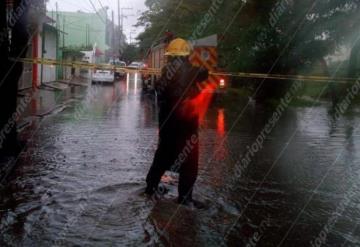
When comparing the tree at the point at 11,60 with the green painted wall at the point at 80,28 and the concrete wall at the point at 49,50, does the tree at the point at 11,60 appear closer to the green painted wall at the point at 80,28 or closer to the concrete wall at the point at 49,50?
the concrete wall at the point at 49,50

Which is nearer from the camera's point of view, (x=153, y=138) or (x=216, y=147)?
(x=216, y=147)

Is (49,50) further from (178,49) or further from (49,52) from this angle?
(178,49)

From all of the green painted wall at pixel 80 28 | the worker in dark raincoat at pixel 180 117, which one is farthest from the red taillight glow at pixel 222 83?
the green painted wall at pixel 80 28

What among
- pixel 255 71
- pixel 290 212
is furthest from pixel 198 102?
pixel 255 71

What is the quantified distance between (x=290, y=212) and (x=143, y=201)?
1763 millimetres

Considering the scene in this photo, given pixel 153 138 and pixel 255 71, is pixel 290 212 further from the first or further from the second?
pixel 255 71

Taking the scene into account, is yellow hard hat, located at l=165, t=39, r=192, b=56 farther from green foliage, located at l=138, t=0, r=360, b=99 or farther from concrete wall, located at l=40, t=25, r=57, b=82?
concrete wall, located at l=40, t=25, r=57, b=82

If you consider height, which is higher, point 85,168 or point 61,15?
point 61,15

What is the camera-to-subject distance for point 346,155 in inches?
388

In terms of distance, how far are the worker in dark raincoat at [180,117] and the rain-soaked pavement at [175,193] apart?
43 cm

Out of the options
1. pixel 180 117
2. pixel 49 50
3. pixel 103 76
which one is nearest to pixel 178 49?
pixel 180 117

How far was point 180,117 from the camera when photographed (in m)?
6.21

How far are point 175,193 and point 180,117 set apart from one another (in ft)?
3.61

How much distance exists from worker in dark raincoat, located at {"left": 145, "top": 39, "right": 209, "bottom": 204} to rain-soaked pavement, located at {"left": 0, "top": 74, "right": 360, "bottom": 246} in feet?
1.41
